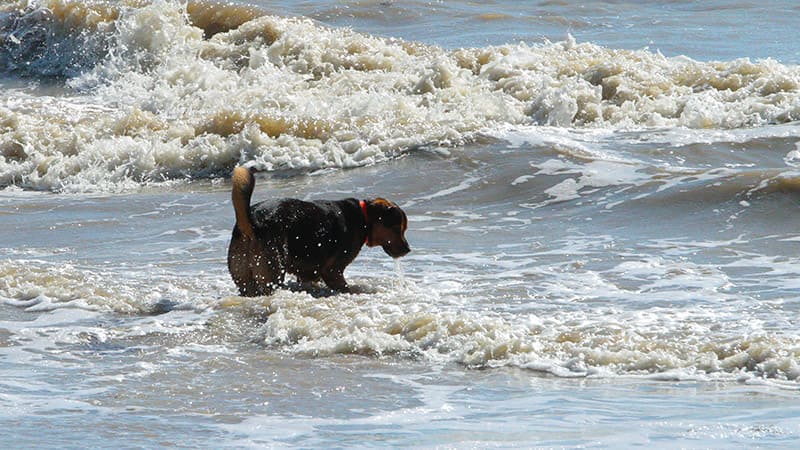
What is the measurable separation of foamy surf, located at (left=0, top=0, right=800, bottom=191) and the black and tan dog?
5382mm

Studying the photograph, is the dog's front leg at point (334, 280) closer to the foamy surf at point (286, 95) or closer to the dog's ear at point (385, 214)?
the dog's ear at point (385, 214)

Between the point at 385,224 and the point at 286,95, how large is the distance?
8319 millimetres

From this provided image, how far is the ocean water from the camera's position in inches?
218

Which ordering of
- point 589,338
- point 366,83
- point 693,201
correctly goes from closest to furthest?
point 589,338
point 693,201
point 366,83

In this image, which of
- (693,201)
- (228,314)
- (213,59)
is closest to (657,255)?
(693,201)

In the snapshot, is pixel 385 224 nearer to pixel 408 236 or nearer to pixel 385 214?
pixel 385 214

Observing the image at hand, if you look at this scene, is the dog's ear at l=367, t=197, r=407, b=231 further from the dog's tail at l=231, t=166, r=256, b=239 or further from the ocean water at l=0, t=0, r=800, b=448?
the dog's tail at l=231, t=166, r=256, b=239

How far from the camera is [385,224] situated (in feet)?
26.8

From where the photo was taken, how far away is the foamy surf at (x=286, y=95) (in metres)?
14.1

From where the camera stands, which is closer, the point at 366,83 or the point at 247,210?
the point at 247,210

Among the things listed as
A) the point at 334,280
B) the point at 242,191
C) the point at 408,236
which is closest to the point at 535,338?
the point at 334,280

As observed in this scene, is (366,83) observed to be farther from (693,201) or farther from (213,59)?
(693,201)

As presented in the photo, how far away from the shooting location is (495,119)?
48.5ft

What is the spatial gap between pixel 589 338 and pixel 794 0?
2165 cm
